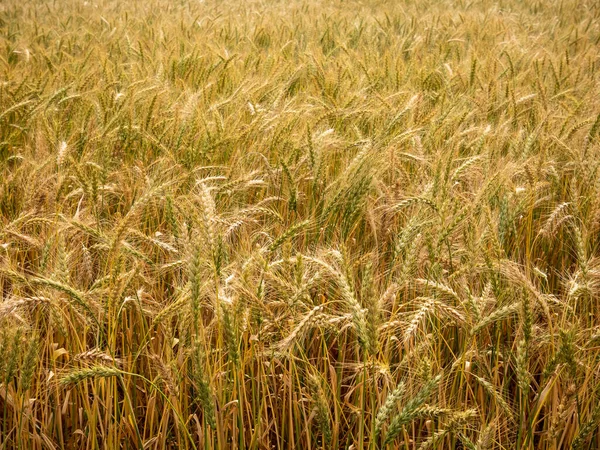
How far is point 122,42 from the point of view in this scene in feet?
15.0

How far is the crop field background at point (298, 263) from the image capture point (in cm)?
117

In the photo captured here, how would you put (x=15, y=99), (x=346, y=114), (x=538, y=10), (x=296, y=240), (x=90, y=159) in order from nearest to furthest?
(x=296, y=240) → (x=90, y=159) → (x=346, y=114) → (x=15, y=99) → (x=538, y=10)

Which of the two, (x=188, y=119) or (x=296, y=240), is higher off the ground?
(x=188, y=119)

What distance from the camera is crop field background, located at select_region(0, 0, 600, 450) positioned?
1.17 meters

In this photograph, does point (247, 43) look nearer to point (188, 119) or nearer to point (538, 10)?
point (188, 119)

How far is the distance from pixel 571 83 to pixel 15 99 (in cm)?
332

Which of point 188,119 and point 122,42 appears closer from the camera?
point 188,119

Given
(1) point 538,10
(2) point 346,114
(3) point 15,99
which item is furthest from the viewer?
(1) point 538,10

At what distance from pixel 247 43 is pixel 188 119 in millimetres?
2914

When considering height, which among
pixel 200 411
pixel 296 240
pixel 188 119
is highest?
pixel 188 119

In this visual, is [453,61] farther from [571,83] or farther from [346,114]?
[346,114]

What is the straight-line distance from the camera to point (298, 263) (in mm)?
1249

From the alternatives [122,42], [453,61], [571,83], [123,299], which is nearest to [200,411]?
[123,299]

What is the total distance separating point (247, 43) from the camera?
4.94 metres
